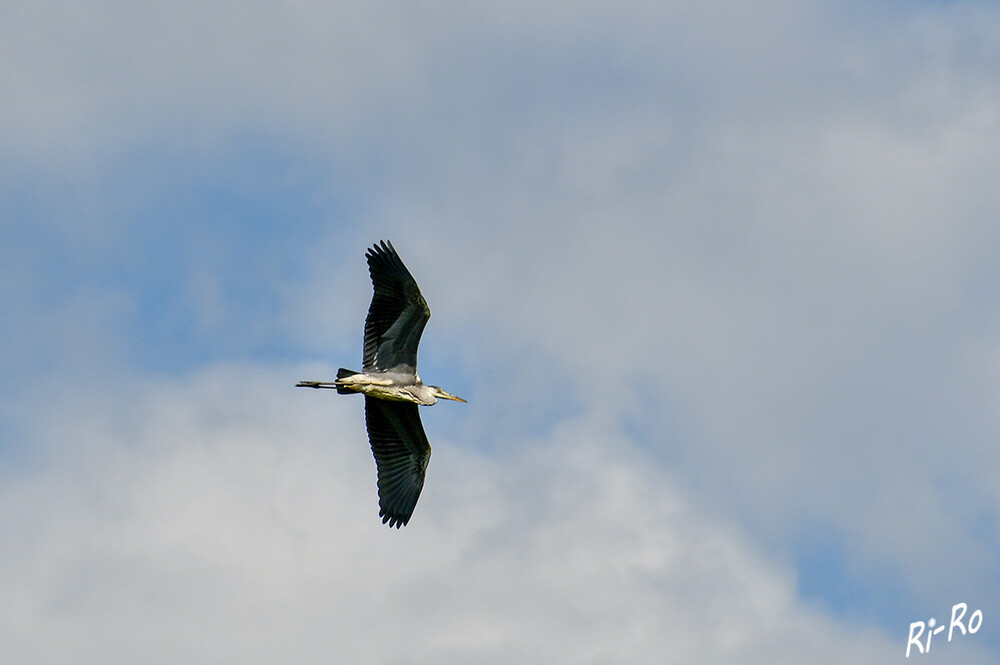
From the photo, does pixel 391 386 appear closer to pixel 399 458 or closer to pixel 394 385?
pixel 394 385

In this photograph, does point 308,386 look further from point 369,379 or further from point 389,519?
point 389,519

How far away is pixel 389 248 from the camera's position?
32.6 m

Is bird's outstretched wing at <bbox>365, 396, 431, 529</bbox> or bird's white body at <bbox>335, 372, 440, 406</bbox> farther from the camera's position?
bird's outstretched wing at <bbox>365, 396, 431, 529</bbox>

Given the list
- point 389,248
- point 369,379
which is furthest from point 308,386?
point 389,248

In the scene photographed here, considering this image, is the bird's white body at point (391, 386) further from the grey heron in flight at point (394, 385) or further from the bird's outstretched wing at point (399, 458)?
the bird's outstretched wing at point (399, 458)

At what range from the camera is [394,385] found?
3325 centimetres

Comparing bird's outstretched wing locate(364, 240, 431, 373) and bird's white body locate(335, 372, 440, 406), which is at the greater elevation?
bird's outstretched wing locate(364, 240, 431, 373)

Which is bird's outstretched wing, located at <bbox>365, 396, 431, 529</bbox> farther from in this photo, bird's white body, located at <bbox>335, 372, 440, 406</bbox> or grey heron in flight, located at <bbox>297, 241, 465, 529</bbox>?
bird's white body, located at <bbox>335, 372, 440, 406</bbox>

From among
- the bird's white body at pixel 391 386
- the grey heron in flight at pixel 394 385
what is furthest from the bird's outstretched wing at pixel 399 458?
the bird's white body at pixel 391 386

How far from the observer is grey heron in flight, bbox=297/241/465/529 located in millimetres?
32656

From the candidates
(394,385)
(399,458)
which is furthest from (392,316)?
(399,458)

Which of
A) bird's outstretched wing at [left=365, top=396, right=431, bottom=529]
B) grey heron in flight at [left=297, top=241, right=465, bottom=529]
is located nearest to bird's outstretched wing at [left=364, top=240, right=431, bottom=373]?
grey heron in flight at [left=297, top=241, right=465, bottom=529]

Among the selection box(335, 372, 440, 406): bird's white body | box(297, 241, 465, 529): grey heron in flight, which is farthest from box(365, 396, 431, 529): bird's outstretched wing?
box(335, 372, 440, 406): bird's white body

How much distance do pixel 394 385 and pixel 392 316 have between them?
5.05 ft
